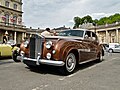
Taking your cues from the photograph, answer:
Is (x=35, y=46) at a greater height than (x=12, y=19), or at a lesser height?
lesser

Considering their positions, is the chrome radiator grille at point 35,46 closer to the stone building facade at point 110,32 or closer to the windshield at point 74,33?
the windshield at point 74,33

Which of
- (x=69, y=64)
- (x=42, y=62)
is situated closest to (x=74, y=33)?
(x=69, y=64)

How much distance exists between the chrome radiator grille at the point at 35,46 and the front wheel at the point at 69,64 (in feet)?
3.44

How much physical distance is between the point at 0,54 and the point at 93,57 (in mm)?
5488


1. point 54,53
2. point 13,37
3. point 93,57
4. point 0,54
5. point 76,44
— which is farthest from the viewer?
point 13,37

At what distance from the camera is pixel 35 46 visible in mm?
6148

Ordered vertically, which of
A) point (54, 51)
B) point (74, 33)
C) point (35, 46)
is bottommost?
point (54, 51)

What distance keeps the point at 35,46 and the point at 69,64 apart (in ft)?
4.76

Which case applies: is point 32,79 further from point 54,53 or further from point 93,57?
point 93,57

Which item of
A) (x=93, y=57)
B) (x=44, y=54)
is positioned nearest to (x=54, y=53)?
(x=44, y=54)

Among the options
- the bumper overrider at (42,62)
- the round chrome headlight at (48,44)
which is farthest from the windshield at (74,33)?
the bumper overrider at (42,62)

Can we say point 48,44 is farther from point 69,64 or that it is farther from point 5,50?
point 5,50

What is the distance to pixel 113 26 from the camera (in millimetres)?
69750

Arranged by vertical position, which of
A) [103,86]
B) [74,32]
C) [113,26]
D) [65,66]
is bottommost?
[103,86]
